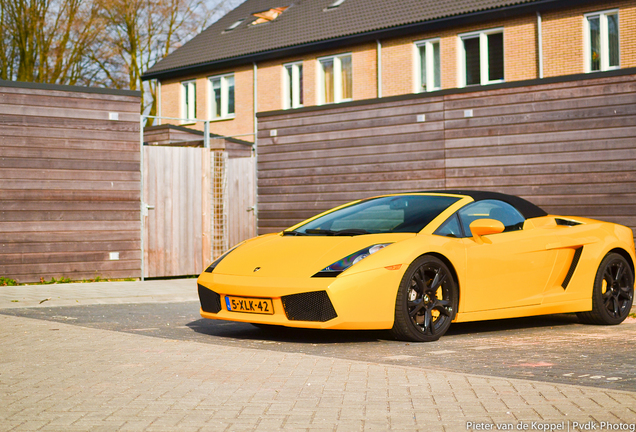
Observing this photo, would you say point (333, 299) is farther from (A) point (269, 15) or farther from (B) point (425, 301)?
(A) point (269, 15)

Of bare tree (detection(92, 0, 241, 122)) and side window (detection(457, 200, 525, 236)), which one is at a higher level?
bare tree (detection(92, 0, 241, 122))

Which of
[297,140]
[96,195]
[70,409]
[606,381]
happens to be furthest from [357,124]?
[70,409]

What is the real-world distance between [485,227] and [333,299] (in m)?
1.66

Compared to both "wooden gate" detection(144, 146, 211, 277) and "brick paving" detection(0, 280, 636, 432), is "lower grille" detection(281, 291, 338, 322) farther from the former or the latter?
"wooden gate" detection(144, 146, 211, 277)

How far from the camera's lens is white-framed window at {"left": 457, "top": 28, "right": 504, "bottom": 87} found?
24062mm

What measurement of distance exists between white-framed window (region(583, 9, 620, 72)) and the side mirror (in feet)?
54.4

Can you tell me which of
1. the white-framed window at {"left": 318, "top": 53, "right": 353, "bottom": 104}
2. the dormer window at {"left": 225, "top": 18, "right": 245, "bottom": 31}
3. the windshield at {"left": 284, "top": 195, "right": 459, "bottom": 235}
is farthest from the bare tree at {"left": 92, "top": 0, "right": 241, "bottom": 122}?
the windshield at {"left": 284, "top": 195, "right": 459, "bottom": 235}

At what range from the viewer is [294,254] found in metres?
7.00

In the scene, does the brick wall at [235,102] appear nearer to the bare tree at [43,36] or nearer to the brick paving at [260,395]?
the bare tree at [43,36]

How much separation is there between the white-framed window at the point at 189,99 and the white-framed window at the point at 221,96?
93cm

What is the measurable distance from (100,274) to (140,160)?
1.95 meters

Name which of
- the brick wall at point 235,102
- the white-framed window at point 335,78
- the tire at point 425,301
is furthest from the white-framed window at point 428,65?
the tire at point 425,301

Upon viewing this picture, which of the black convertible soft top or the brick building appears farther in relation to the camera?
the brick building

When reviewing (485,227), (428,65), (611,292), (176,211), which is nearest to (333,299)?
(485,227)
